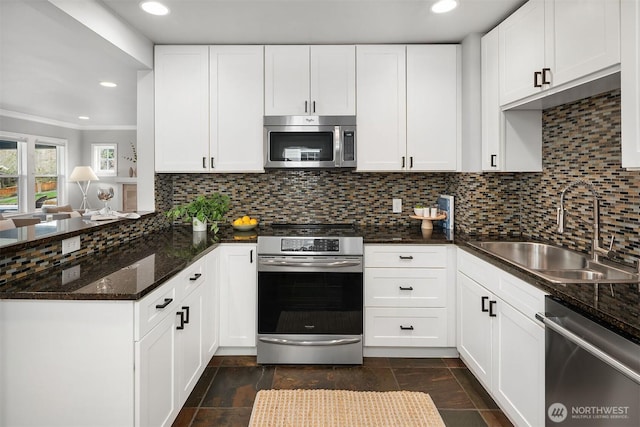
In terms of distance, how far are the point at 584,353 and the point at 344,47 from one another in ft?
8.48

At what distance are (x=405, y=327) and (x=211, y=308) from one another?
1.39m

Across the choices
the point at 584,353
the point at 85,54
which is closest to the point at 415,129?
the point at 584,353

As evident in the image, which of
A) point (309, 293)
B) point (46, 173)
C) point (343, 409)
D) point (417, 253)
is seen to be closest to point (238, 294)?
point (309, 293)

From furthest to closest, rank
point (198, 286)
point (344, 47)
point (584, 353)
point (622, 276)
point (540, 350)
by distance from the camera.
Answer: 1. point (344, 47)
2. point (198, 286)
3. point (622, 276)
4. point (540, 350)
5. point (584, 353)

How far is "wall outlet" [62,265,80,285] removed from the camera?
177 cm

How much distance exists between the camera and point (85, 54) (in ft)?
10.6

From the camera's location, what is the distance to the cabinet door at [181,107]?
10.5 ft

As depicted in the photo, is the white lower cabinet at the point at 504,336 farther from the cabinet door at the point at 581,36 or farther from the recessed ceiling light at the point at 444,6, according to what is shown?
the recessed ceiling light at the point at 444,6

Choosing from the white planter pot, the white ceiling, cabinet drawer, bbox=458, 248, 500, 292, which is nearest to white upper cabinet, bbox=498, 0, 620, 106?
the white ceiling

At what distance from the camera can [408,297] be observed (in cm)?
295

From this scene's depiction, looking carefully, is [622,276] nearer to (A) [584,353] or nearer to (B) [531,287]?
(B) [531,287]

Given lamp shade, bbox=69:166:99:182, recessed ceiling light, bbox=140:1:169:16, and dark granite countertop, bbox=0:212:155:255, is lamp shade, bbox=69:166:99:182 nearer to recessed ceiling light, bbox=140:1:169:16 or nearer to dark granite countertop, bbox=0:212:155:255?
dark granite countertop, bbox=0:212:155:255

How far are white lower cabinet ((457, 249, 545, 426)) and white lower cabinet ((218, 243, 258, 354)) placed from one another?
148 centimetres

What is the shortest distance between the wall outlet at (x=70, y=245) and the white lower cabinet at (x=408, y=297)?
1.80m
